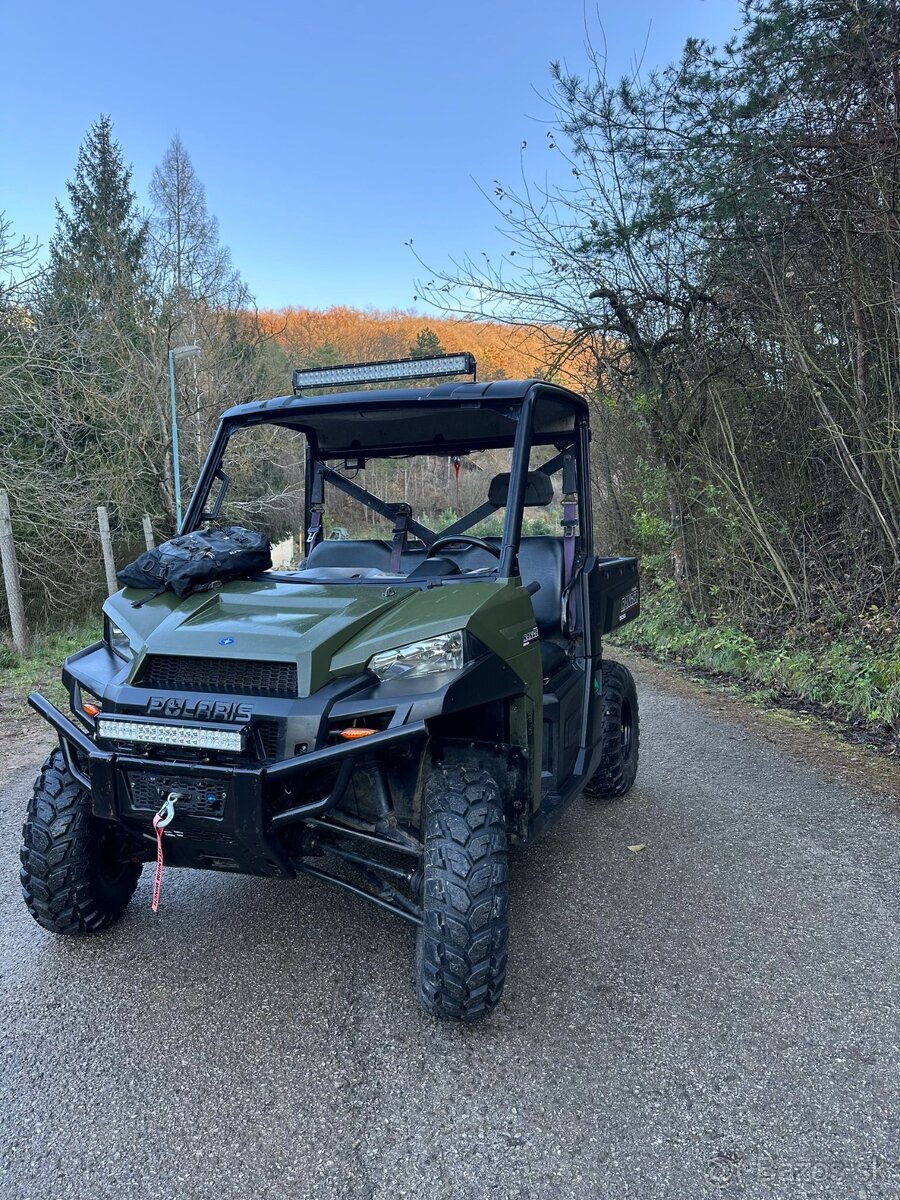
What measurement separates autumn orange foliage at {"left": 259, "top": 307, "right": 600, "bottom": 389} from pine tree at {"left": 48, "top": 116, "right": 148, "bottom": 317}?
4.40m

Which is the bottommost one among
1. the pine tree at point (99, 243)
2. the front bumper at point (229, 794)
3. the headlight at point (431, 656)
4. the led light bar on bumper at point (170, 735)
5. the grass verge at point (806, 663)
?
the grass verge at point (806, 663)

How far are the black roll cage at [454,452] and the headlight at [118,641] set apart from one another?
0.60 metres

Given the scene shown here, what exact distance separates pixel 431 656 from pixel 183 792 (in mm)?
797

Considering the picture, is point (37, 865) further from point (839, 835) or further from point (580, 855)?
point (839, 835)

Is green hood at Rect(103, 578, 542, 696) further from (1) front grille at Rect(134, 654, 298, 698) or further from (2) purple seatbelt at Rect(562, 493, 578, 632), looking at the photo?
(2) purple seatbelt at Rect(562, 493, 578, 632)

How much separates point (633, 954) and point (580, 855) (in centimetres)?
80

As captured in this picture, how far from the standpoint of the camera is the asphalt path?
6.04 feet

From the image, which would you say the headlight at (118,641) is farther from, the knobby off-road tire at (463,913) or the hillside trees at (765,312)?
the hillside trees at (765,312)

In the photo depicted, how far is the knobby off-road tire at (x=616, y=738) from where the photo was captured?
4.02m

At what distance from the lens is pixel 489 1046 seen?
7.43 ft

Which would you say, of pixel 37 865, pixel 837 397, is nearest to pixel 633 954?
pixel 37 865

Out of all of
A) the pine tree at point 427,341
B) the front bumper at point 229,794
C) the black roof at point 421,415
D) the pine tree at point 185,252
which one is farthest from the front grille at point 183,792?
the pine tree at point 185,252

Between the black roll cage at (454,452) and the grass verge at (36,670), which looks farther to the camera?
the grass verge at (36,670)

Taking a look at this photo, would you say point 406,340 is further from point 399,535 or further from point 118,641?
point 118,641
